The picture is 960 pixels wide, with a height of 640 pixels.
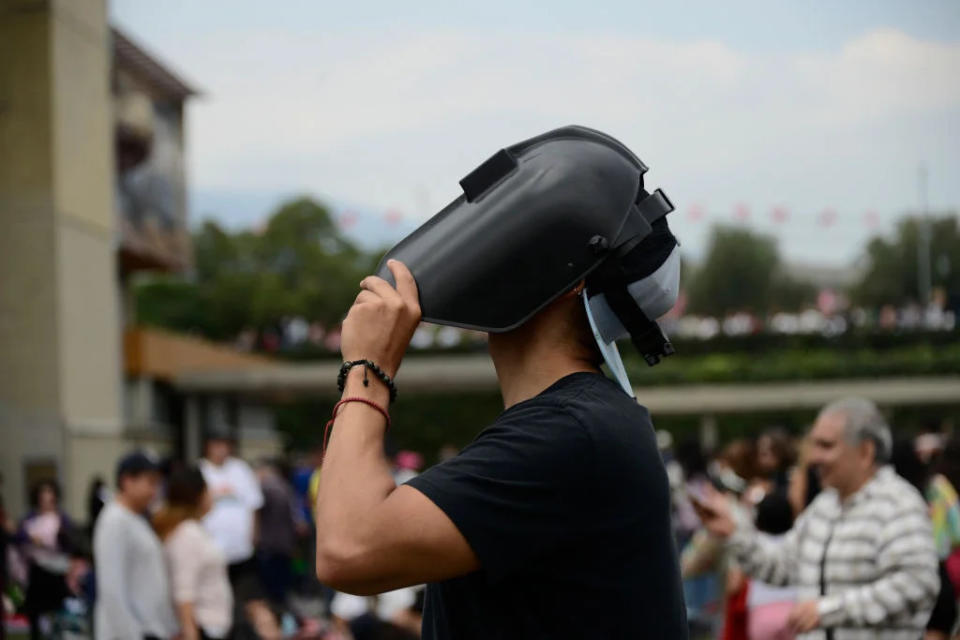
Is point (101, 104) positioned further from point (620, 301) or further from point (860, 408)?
point (620, 301)

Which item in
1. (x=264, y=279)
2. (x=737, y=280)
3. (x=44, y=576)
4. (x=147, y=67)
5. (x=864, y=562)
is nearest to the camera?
(x=864, y=562)

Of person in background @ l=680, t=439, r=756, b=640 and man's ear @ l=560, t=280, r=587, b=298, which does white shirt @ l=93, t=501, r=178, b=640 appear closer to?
person in background @ l=680, t=439, r=756, b=640

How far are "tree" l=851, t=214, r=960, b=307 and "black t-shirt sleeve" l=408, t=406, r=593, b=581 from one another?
57260 millimetres

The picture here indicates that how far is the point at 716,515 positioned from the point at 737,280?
71.2 m

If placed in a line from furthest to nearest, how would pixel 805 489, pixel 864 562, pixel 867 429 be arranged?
pixel 805 489 < pixel 867 429 < pixel 864 562

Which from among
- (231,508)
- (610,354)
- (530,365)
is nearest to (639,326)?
(610,354)

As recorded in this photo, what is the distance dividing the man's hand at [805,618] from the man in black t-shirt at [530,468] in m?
2.70

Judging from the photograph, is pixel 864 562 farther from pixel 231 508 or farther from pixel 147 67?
pixel 147 67

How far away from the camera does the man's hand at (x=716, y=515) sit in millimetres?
4578

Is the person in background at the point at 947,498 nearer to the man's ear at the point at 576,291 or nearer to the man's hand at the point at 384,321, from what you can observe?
the man's ear at the point at 576,291

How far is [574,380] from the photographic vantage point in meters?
2.13

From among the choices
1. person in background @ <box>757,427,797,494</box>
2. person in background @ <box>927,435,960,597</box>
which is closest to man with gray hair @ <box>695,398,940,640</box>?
person in background @ <box>927,435,960,597</box>

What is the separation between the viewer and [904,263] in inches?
2475

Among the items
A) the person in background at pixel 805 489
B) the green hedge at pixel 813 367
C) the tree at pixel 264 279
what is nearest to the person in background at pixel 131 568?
the person in background at pixel 805 489
